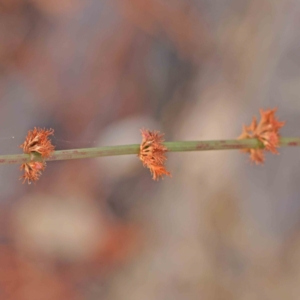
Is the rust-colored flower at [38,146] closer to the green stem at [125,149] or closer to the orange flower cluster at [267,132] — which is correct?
the green stem at [125,149]

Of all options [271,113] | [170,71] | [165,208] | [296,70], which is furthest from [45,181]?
[296,70]

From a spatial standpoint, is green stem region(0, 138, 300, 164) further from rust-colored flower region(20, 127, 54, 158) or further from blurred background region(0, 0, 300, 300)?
blurred background region(0, 0, 300, 300)

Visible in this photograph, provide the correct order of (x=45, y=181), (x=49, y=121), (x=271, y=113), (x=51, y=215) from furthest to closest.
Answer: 1. (x=51, y=215)
2. (x=45, y=181)
3. (x=49, y=121)
4. (x=271, y=113)

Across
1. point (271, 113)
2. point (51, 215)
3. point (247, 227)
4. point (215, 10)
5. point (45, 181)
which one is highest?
point (215, 10)

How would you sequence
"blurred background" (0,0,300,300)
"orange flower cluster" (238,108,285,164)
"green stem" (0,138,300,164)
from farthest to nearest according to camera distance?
"blurred background" (0,0,300,300), "orange flower cluster" (238,108,285,164), "green stem" (0,138,300,164)

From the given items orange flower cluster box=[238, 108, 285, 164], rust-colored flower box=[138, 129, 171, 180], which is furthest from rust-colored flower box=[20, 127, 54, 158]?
orange flower cluster box=[238, 108, 285, 164]

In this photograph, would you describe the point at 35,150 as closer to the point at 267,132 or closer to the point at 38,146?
the point at 38,146

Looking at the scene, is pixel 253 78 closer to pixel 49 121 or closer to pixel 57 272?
pixel 49 121

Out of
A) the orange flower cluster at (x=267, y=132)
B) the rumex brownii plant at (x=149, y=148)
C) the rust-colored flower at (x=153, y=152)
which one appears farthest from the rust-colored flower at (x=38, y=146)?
the orange flower cluster at (x=267, y=132)
